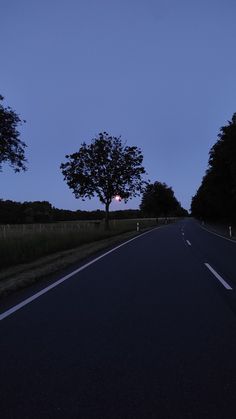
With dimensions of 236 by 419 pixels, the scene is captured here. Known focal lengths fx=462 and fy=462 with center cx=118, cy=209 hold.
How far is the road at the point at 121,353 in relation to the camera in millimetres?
4070

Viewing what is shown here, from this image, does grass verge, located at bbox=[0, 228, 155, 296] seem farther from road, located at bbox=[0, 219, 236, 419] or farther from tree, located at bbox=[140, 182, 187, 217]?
tree, located at bbox=[140, 182, 187, 217]

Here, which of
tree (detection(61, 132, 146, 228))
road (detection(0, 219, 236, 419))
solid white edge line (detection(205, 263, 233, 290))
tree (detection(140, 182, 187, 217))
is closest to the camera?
road (detection(0, 219, 236, 419))

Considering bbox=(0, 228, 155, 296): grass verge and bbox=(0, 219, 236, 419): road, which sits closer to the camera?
bbox=(0, 219, 236, 419): road

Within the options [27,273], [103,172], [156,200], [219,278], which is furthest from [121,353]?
[156,200]

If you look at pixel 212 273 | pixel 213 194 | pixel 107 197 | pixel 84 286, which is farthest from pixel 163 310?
pixel 213 194

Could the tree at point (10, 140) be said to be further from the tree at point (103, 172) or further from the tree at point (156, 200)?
the tree at point (156, 200)

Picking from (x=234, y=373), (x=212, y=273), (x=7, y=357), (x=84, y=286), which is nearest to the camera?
(x=234, y=373)

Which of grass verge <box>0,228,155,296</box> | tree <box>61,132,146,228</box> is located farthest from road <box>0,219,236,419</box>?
tree <box>61,132,146,228</box>

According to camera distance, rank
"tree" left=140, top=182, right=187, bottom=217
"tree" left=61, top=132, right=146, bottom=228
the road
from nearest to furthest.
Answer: the road < "tree" left=61, top=132, right=146, bottom=228 < "tree" left=140, top=182, right=187, bottom=217

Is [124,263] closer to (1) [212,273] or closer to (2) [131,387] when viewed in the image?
(1) [212,273]

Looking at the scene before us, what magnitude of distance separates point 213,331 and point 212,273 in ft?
21.0

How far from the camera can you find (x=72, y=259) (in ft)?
56.2

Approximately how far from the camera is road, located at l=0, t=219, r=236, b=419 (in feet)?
13.4

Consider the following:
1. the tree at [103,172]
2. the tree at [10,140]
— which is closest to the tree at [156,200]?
the tree at [103,172]
